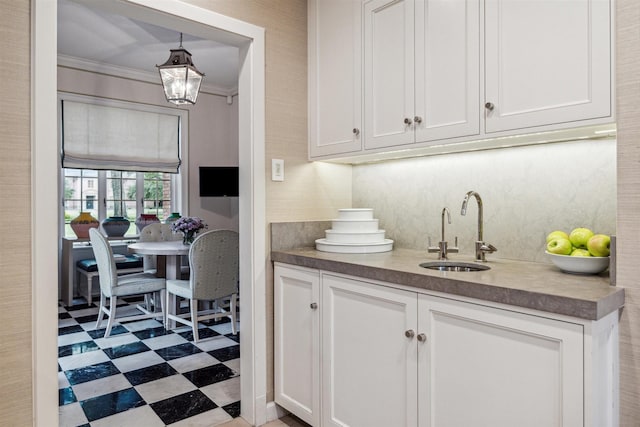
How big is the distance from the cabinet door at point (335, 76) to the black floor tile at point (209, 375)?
1.57m

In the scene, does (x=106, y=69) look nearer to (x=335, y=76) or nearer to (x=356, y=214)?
(x=335, y=76)

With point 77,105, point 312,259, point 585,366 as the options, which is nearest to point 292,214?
point 312,259

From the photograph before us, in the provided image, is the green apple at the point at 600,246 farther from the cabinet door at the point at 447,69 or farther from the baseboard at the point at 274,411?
the baseboard at the point at 274,411

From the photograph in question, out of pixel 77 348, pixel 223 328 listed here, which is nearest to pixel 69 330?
pixel 77 348

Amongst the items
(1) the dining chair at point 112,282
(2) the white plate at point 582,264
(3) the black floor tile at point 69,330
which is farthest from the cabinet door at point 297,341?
(3) the black floor tile at point 69,330

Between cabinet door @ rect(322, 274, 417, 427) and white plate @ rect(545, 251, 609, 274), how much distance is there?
1.73 ft

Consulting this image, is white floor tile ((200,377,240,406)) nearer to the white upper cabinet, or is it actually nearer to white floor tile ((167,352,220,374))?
white floor tile ((167,352,220,374))

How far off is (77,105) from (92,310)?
7.75 ft

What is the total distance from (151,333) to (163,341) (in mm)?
278

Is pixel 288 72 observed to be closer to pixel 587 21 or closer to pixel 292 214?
pixel 292 214

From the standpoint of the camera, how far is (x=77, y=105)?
468 cm

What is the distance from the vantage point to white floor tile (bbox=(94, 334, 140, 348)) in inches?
128

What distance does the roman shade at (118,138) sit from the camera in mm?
4660

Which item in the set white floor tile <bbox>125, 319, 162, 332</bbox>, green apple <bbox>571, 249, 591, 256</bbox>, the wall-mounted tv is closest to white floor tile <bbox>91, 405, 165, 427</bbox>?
white floor tile <bbox>125, 319, 162, 332</bbox>
